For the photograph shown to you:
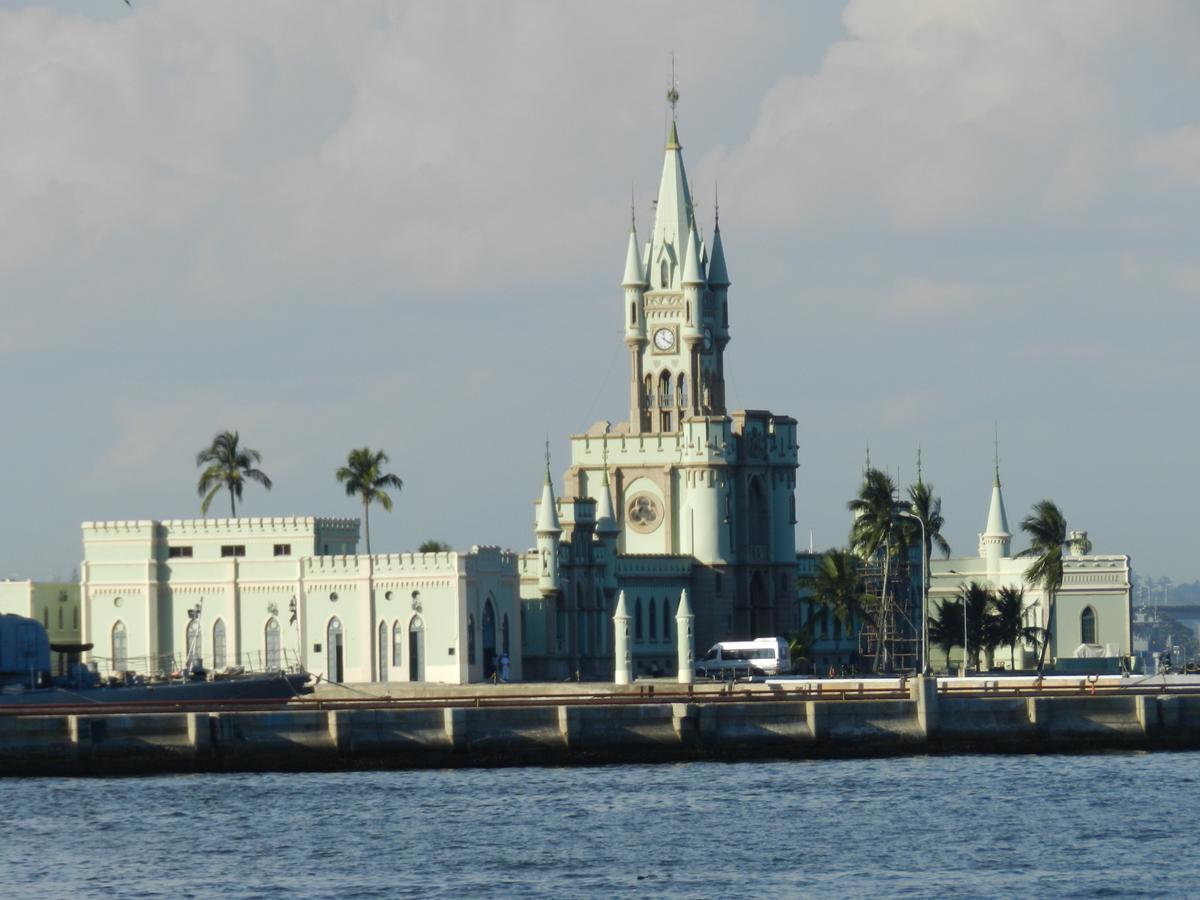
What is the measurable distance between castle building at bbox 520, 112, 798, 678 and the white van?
10.8 ft

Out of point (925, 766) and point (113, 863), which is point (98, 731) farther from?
point (925, 766)

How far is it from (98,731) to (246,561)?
48189 mm

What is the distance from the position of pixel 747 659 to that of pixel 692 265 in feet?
79.9

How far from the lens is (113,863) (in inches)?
2520

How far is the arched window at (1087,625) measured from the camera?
15112 centimetres

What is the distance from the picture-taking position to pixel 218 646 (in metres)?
128

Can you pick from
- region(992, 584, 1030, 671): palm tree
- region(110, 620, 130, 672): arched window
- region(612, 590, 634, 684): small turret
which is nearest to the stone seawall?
region(612, 590, 634, 684): small turret

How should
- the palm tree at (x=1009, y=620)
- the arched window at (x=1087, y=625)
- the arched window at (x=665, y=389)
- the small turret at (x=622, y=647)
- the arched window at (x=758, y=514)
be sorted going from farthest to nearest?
the arched window at (x=665, y=389) → the arched window at (x=1087, y=625) → the arched window at (x=758, y=514) → the palm tree at (x=1009, y=620) → the small turret at (x=622, y=647)

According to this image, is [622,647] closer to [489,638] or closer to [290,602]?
[489,638]

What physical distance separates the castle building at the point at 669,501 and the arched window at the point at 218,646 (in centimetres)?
1475

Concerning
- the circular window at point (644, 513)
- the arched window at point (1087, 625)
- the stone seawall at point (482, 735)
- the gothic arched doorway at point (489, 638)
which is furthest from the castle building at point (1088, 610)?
the stone seawall at point (482, 735)

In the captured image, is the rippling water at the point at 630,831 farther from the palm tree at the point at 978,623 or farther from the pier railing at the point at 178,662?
the palm tree at the point at 978,623

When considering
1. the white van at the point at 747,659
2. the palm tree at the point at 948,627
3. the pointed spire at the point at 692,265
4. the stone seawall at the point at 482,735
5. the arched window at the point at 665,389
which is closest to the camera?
the stone seawall at the point at 482,735

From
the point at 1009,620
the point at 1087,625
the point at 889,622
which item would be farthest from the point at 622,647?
the point at 1087,625
